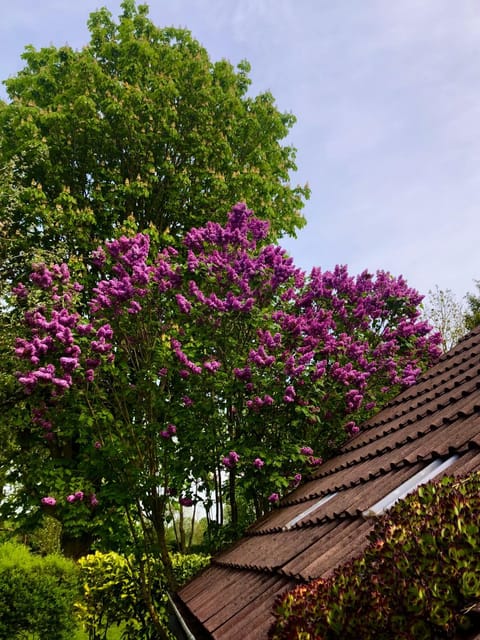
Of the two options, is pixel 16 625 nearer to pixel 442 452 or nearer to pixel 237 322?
pixel 237 322

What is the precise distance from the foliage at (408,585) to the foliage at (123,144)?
11539 millimetres

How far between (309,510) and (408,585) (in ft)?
9.29

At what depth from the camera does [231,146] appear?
15.1 meters

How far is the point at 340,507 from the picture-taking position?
338cm

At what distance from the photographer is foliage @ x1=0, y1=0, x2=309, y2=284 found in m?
12.8

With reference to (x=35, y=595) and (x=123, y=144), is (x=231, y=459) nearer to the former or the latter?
(x=35, y=595)

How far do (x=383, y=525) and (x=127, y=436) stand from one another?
6.82 m

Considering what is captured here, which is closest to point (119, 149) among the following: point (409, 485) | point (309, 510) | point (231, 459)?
point (231, 459)

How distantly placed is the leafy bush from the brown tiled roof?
458 cm

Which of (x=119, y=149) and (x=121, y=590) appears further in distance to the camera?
(x=119, y=149)

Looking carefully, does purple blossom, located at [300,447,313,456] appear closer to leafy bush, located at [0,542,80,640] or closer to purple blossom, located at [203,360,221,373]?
purple blossom, located at [203,360,221,373]

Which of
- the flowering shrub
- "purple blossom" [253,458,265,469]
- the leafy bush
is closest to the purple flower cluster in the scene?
the flowering shrub

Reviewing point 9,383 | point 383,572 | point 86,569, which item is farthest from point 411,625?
point 9,383

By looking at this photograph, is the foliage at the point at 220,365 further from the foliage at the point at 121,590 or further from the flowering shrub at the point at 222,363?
the foliage at the point at 121,590
